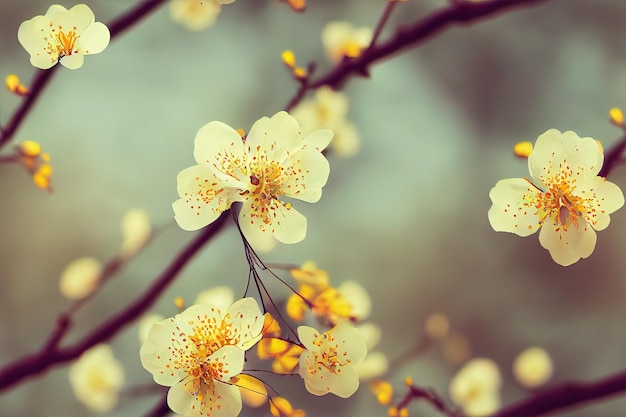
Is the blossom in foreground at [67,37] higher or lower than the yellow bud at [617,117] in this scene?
lower

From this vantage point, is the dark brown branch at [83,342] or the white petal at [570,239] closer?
the white petal at [570,239]

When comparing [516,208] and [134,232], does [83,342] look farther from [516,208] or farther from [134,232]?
[516,208]

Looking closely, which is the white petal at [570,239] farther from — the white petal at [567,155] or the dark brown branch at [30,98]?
the dark brown branch at [30,98]

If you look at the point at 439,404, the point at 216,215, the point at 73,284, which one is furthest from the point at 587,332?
the point at 73,284

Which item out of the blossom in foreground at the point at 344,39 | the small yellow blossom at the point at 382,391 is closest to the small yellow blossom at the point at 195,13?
the blossom in foreground at the point at 344,39

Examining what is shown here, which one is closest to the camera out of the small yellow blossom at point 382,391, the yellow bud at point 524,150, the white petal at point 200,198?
the white petal at point 200,198

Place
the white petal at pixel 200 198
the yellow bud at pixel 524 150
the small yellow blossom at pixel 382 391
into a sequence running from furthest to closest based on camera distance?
1. the small yellow blossom at pixel 382 391
2. the yellow bud at pixel 524 150
3. the white petal at pixel 200 198

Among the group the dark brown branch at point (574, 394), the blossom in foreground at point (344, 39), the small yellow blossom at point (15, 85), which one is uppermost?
the blossom in foreground at point (344, 39)
